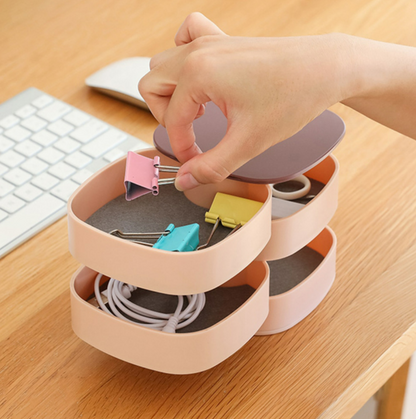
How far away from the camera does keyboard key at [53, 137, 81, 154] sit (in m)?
0.79

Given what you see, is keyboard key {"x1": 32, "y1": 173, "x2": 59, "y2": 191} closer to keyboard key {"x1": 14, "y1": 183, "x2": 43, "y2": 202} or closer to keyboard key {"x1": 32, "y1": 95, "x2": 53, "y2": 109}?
keyboard key {"x1": 14, "y1": 183, "x2": 43, "y2": 202}

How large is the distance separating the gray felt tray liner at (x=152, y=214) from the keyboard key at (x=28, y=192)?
193mm

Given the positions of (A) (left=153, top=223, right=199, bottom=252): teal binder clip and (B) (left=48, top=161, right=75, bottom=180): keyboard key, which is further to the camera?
(B) (left=48, top=161, right=75, bottom=180): keyboard key

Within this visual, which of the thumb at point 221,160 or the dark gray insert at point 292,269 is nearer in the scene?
the thumb at point 221,160

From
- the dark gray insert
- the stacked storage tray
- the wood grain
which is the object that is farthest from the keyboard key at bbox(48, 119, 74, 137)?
the wood grain

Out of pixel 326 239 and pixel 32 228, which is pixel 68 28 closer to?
pixel 32 228

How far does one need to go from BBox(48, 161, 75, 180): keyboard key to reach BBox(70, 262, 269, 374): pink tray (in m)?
0.27

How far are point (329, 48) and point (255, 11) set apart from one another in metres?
0.71

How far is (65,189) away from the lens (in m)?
0.73

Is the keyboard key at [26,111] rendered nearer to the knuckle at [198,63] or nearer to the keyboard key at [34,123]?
the keyboard key at [34,123]

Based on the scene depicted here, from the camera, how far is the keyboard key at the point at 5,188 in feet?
2.38

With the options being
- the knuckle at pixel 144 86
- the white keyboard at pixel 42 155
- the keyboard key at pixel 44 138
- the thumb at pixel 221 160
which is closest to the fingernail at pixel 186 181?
the thumb at pixel 221 160

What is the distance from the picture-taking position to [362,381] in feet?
1.73

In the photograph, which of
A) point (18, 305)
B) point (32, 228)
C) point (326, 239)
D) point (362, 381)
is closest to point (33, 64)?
point (32, 228)
